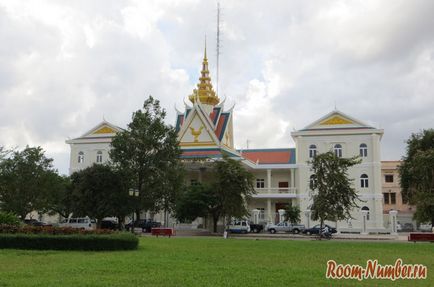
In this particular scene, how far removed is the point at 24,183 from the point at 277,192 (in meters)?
24.2

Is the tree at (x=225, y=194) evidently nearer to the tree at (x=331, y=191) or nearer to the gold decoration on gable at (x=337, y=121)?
the tree at (x=331, y=191)

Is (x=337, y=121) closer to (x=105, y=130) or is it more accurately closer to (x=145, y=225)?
(x=145, y=225)

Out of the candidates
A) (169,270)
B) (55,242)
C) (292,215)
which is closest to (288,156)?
(292,215)

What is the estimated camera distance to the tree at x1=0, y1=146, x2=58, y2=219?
30812 millimetres

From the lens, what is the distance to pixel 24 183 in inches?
1216

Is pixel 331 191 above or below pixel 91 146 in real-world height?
below

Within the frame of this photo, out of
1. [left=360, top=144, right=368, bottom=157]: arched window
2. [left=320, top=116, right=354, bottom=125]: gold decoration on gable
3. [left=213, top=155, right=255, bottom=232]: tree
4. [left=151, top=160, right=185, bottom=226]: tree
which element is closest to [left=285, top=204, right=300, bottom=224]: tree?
[left=360, top=144, right=368, bottom=157]: arched window

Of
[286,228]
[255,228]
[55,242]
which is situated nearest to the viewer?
[55,242]

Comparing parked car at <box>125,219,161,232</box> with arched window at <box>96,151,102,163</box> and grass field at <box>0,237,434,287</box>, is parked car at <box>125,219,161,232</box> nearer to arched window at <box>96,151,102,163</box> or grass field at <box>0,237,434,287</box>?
arched window at <box>96,151,102,163</box>

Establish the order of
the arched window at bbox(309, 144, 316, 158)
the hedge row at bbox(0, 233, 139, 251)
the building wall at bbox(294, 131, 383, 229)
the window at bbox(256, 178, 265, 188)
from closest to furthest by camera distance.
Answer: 1. the hedge row at bbox(0, 233, 139, 251)
2. the building wall at bbox(294, 131, 383, 229)
3. the arched window at bbox(309, 144, 316, 158)
4. the window at bbox(256, 178, 265, 188)

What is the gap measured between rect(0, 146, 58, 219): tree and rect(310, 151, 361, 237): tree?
57.5 ft

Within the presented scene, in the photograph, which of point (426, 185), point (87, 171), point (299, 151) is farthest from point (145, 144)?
point (299, 151)

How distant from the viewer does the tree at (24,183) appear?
30812 millimetres

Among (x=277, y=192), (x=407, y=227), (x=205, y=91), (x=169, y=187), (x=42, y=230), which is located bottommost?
(x=407, y=227)
